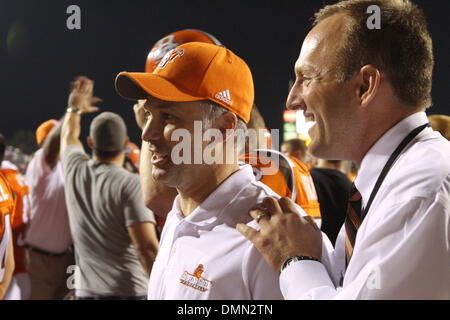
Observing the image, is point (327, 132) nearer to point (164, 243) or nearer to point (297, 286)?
point (297, 286)

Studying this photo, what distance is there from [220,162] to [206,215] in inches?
6.4

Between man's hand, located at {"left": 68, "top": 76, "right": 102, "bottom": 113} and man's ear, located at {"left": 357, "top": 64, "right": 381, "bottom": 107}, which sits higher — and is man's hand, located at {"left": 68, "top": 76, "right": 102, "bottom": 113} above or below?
below

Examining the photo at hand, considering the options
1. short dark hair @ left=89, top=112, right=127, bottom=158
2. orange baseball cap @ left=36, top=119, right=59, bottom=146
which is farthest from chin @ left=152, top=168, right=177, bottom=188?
orange baseball cap @ left=36, top=119, right=59, bottom=146

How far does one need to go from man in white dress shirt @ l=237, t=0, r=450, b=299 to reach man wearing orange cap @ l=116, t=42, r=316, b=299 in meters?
0.13

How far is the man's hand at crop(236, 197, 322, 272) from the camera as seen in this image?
102 centimetres

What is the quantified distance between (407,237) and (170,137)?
0.70 metres

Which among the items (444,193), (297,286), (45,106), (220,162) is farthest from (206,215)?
(45,106)

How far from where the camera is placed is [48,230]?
13.3ft

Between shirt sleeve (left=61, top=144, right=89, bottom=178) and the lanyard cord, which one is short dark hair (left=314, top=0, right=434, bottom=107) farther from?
shirt sleeve (left=61, top=144, right=89, bottom=178)

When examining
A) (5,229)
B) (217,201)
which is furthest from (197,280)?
(5,229)

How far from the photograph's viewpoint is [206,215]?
4.03 feet

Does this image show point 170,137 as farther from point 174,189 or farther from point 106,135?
point 106,135

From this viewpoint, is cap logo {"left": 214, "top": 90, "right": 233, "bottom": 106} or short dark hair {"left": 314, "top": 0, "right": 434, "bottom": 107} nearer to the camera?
short dark hair {"left": 314, "top": 0, "right": 434, "bottom": 107}

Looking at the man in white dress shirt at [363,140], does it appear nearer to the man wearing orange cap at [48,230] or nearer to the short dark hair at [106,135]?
the short dark hair at [106,135]
